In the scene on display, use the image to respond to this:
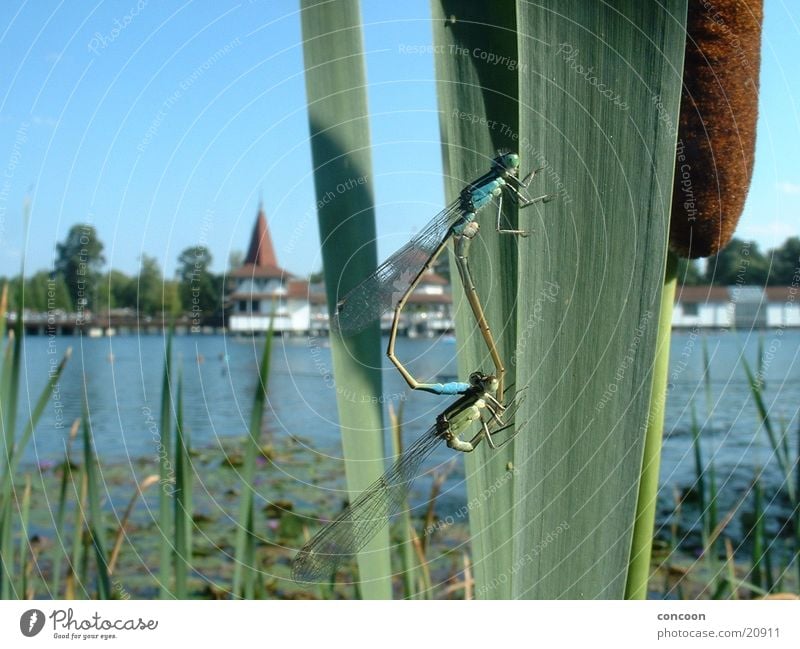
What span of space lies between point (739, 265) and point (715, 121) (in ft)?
0.78

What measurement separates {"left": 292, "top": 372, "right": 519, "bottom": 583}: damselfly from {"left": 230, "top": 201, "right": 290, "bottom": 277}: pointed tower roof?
8.1 inches

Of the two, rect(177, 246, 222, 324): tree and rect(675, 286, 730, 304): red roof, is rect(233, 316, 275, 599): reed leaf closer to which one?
rect(177, 246, 222, 324): tree

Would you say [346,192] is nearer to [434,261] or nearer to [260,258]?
[434,261]

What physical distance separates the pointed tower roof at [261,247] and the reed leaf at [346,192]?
0.16m

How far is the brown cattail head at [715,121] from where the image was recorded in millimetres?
489

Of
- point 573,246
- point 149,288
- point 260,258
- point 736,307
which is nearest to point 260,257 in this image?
point 260,258

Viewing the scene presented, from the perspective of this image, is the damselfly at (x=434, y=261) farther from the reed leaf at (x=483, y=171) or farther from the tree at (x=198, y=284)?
the tree at (x=198, y=284)

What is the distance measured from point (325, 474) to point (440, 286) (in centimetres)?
150

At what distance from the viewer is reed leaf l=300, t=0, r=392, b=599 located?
47cm

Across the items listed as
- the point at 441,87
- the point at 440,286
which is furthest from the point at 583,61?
the point at 440,286

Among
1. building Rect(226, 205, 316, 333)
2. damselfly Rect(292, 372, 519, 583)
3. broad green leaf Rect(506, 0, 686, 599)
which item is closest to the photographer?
broad green leaf Rect(506, 0, 686, 599)

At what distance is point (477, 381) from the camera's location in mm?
554

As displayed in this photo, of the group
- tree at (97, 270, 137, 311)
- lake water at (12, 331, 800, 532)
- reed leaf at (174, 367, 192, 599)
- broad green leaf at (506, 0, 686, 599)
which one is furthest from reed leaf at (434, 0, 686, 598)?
tree at (97, 270, 137, 311)
